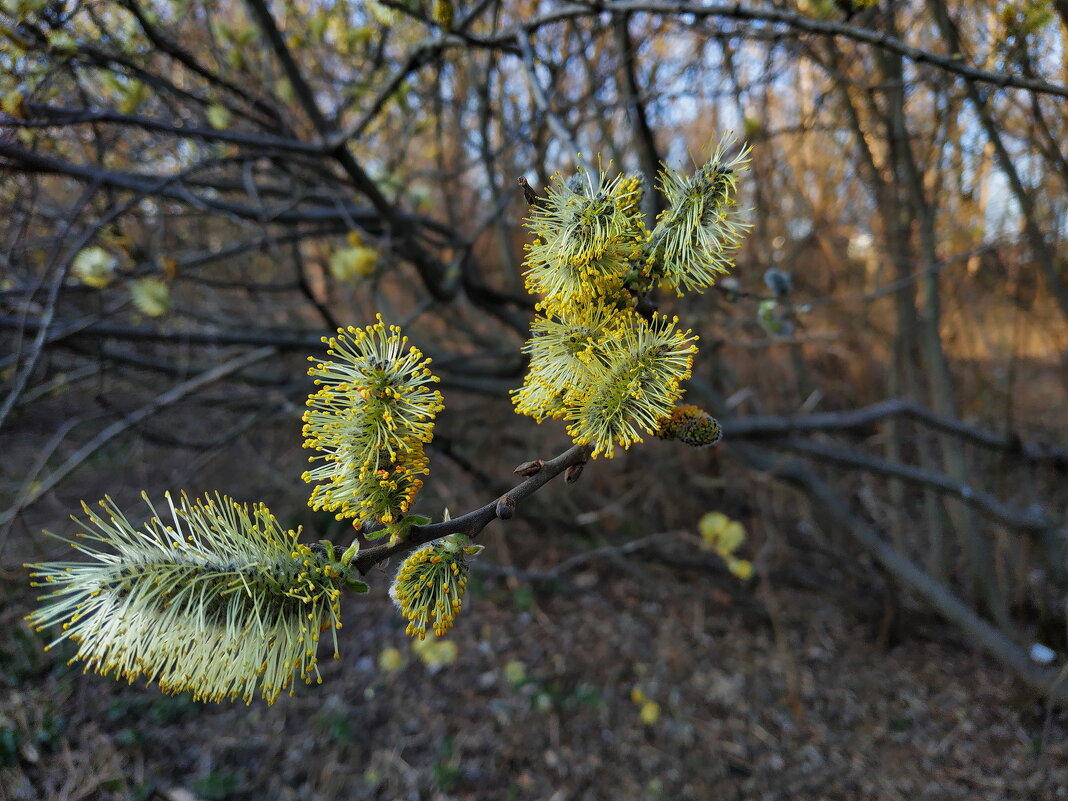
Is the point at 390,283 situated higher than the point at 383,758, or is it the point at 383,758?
the point at 390,283

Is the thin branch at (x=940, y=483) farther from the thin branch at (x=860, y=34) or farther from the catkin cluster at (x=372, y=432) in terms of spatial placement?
the catkin cluster at (x=372, y=432)

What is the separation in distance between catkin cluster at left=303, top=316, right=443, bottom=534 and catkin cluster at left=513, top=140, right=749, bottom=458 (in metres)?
0.22

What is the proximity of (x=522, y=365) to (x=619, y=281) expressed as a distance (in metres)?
2.50

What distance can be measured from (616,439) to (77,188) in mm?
5175

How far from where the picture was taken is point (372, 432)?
1.08 meters

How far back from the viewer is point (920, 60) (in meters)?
1.47

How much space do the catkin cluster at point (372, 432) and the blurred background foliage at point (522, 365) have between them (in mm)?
1090

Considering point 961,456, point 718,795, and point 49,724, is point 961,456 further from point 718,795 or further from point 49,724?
point 49,724

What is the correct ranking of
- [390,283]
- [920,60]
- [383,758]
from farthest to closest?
1. [390,283]
2. [383,758]
3. [920,60]

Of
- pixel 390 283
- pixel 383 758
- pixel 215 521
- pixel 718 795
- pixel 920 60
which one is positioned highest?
pixel 390 283

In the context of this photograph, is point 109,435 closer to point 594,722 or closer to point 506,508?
point 506,508

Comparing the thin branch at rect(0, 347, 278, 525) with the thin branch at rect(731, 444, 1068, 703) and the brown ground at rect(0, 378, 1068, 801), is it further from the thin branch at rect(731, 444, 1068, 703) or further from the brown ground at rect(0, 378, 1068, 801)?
the thin branch at rect(731, 444, 1068, 703)

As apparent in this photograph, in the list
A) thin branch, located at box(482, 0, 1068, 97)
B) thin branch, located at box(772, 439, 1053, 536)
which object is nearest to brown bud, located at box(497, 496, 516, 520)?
thin branch, located at box(482, 0, 1068, 97)

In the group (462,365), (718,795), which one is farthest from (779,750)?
(462,365)
